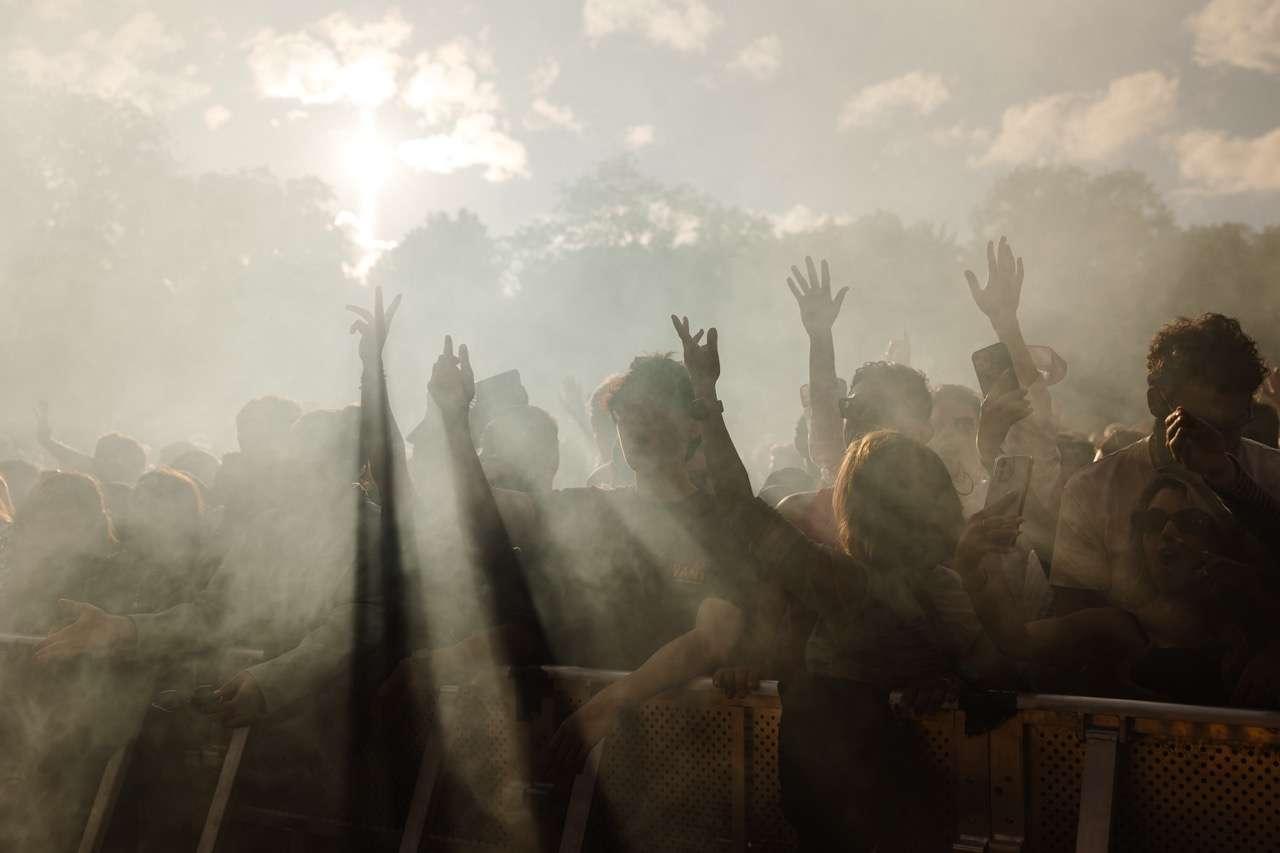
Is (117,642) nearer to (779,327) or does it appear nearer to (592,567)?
(592,567)

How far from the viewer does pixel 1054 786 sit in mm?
3100

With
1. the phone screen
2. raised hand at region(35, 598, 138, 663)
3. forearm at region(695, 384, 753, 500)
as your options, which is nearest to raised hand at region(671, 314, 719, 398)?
forearm at region(695, 384, 753, 500)

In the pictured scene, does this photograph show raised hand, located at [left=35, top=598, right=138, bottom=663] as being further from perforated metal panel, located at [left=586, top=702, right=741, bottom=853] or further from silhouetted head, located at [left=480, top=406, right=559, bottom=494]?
perforated metal panel, located at [left=586, top=702, right=741, bottom=853]

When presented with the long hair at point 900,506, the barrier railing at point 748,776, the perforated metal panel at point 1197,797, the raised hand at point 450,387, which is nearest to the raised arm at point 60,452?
the barrier railing at point 748,776

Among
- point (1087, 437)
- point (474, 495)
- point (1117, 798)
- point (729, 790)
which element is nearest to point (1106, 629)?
point (1117, 798)

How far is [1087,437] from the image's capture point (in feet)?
20.7

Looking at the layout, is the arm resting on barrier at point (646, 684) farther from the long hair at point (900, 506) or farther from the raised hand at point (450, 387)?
the raised hand at point (450, 387)

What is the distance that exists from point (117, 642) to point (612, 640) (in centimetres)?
215

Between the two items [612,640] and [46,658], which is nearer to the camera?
[612,640]

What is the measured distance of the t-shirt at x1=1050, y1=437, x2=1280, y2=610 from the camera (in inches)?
146

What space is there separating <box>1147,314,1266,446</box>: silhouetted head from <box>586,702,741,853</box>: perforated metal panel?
2.00m

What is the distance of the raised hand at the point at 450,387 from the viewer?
159 inches

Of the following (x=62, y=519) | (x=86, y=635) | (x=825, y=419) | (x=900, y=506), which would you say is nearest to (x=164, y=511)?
(x=62, y=519)

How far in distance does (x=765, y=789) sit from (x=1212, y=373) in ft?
7.11
